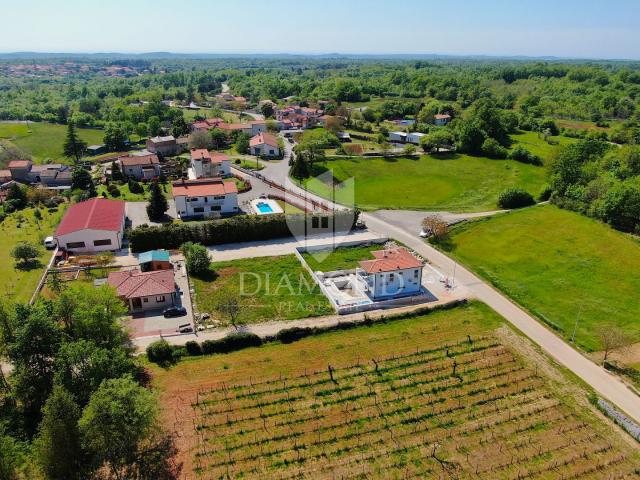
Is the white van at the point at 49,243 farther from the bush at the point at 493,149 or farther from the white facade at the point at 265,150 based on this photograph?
the bush at the point at 493,149

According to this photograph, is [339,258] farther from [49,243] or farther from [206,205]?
[49,243]

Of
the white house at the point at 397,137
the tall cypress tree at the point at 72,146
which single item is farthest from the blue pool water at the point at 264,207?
the white house at the point at 397,137

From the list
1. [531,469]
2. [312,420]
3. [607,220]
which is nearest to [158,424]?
[312,420]

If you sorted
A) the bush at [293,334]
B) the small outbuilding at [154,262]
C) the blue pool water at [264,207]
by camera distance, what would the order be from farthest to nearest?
the blue pool water at [264,207], the small outbuilding at [154,262], the bush at [293,334]

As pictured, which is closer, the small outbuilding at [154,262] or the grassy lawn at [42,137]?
the small outbuilding at [154,262]

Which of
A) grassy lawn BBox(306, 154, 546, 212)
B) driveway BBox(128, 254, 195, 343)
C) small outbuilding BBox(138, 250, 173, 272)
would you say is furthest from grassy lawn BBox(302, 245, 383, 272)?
grassy lawn BBox(306, 154, 546, 212)

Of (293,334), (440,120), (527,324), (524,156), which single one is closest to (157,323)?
(293,334)

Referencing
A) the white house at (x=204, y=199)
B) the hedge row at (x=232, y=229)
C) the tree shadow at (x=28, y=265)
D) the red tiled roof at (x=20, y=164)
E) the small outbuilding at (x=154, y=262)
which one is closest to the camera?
the small outbuilding at (x=154, y=262)
